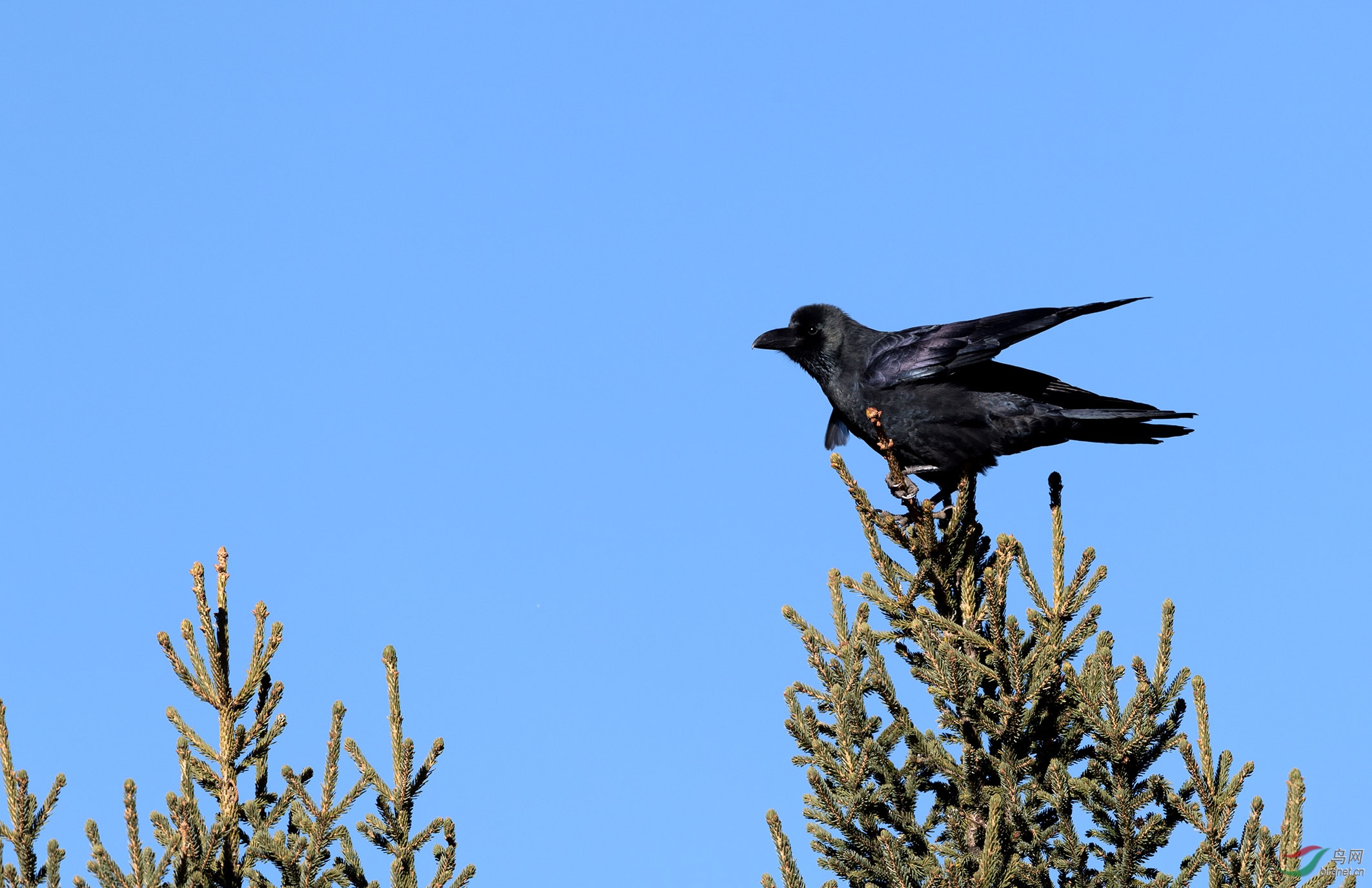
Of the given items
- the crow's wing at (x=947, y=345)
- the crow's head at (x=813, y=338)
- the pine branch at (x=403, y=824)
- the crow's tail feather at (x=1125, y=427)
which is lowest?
the pine branch at (x=403, y=824)

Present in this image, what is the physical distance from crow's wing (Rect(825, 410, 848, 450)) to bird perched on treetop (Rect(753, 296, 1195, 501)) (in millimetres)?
548

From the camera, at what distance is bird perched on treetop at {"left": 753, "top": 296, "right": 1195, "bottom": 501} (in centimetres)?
758

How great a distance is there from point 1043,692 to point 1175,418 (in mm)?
2745

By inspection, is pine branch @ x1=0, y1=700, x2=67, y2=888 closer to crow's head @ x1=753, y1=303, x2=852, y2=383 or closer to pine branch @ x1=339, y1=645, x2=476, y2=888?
pine branch @ x1=339, y1=645, x2=476, y2=888

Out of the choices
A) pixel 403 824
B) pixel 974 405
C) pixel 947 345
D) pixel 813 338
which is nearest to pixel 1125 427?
pixel 974 405

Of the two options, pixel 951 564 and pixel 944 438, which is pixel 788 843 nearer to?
pixel 951 564

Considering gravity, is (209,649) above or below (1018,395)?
below

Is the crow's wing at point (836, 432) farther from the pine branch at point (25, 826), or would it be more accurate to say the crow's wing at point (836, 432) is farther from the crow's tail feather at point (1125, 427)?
the pine branch at point (25, 826)

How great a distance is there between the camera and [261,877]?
4.51m

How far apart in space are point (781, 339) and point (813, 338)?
25cm

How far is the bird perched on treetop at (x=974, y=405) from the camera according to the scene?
7578mm

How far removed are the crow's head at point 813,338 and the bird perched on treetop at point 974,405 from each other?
0.54 meters

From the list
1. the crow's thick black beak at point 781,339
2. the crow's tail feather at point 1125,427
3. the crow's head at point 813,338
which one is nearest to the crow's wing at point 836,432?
the crow's head at point 813,338

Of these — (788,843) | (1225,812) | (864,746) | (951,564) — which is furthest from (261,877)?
(1225,812)
